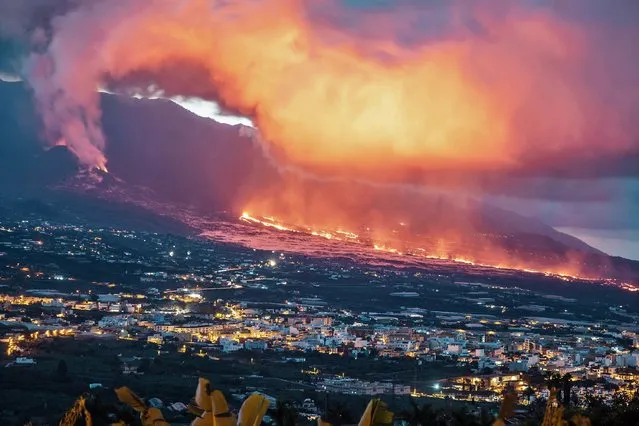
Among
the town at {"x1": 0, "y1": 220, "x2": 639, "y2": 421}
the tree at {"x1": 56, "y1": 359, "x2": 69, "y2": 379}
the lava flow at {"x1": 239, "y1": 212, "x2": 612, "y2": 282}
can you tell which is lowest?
the tree at {"x1": 56, "y1": 359, "x2": 69, "y2": 379}

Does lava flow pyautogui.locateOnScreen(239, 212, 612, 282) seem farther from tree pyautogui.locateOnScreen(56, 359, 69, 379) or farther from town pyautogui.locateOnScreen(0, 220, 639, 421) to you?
tree pyautogui.locateOnScreen(56, 359, 69, 379)

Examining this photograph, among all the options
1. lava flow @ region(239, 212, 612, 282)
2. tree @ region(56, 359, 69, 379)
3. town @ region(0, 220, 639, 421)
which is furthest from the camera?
lava flow @ region(239, 212, 612, 282)

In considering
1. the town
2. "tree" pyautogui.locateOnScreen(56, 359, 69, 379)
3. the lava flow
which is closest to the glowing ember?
the lava flow

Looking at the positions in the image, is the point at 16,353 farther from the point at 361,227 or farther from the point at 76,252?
the point at 361,227

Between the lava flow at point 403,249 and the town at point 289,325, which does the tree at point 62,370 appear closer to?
the town at point 289,325

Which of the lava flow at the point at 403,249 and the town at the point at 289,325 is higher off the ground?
the lava flow at the point at 403,249

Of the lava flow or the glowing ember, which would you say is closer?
the glowing ember

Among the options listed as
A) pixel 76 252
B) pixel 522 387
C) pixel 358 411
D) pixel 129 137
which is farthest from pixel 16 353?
pixel 129 137

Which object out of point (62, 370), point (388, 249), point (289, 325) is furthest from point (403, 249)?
point (62, 370)

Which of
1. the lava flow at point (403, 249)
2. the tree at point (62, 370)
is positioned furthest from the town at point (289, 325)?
the lava flow at point (403, 249)
